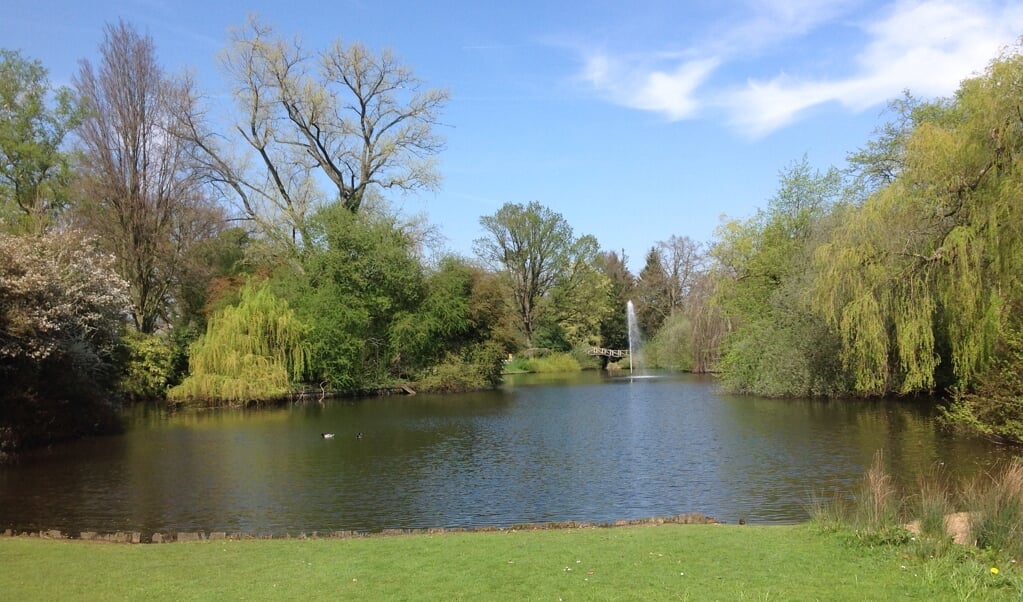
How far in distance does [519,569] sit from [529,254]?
191 ft

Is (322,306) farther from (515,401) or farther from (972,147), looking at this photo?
(972,147)

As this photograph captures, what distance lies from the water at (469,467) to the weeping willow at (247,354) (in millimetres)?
4531

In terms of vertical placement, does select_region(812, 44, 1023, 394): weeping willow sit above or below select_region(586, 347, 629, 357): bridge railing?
above

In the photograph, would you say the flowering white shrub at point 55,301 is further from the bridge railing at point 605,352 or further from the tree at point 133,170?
the bridge railing at point 605,352

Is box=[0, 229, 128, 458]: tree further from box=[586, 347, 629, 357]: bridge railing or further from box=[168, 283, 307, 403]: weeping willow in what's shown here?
box=[586, 347, 629, 357]: bridge railing

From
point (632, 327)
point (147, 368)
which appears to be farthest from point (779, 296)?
point (632, 327)

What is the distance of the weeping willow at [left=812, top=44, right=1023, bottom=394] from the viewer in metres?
18.3

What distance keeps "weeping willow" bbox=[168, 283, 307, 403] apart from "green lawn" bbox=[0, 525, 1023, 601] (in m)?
24.3

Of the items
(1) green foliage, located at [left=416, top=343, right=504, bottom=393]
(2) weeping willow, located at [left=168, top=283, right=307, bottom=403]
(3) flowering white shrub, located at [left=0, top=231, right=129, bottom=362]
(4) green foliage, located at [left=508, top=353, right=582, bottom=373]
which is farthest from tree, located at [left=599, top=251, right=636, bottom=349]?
(3) flowering white shrub, located at [left=0, top=231, right=129, bottom=362]

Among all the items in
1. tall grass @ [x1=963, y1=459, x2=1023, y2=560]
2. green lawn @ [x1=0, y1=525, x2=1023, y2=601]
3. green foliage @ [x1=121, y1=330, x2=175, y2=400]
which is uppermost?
green foliage @ [x1=121, y1=330, x2=175, y2=400]

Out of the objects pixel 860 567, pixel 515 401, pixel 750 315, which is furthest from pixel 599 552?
pixel 750 315

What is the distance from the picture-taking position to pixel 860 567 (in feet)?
23.1

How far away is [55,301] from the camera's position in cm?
1923

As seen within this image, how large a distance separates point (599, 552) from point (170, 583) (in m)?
4.48
